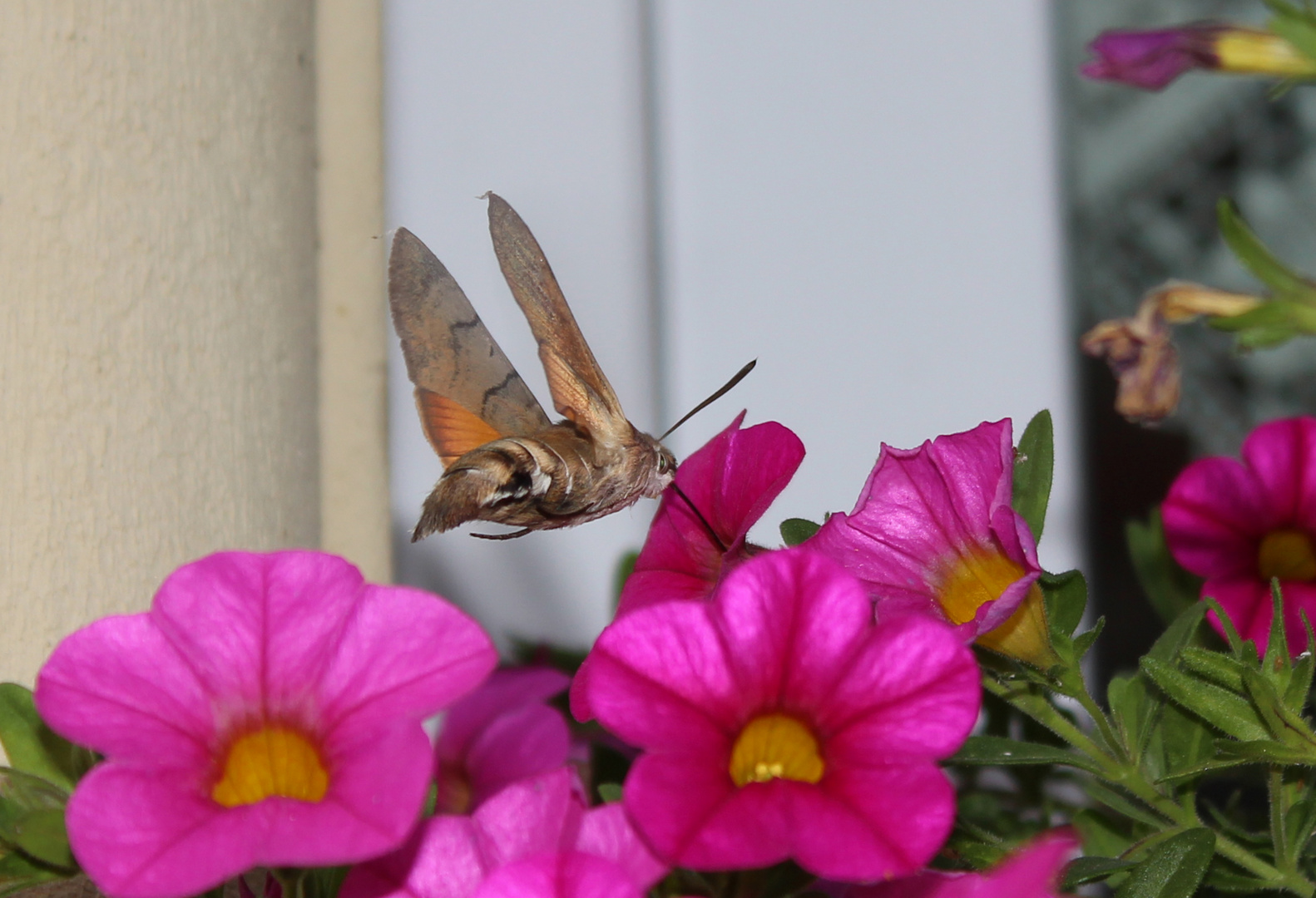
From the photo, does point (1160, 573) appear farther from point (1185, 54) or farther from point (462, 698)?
point (462, 698)

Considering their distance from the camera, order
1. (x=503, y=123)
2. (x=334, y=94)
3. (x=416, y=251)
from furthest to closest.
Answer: (x=503, y=123)
(x=334, y=94)
(x=416, y=251)

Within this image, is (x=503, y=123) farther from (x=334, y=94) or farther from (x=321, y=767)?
(x=321, y=767)

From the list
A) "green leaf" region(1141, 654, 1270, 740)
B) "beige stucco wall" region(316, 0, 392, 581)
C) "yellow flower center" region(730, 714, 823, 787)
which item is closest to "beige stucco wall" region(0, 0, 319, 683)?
"beige stucco wall" region(316, 0, 392, 581)

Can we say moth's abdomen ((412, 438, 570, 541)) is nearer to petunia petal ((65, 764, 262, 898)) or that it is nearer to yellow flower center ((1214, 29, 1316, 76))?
petunia petal ((65, 764, 262, 898))

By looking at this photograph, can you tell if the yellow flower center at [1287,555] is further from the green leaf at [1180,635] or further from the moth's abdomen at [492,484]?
the moth's abdomen at [492,484]

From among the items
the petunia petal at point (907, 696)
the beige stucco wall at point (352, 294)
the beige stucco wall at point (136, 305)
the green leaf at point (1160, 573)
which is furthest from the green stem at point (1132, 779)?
the beige stucco wall at point (352, 294)

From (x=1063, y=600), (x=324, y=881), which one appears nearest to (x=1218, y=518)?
(x=1063, y=600)

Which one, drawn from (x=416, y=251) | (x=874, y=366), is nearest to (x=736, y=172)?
(x=874, y=366)

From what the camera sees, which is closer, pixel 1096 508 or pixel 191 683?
pixel 191 683
